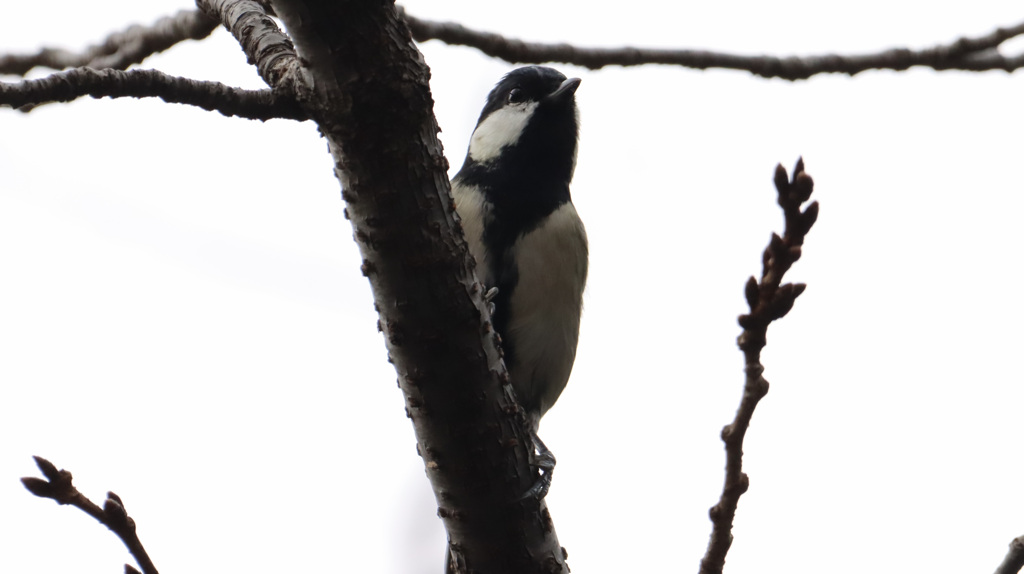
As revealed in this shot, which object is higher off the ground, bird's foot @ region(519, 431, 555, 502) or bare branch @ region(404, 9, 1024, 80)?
bare branch @ region(404, 9, 1024, 80)

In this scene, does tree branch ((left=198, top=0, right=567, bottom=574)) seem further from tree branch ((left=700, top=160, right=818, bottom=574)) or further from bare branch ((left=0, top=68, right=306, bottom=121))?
tree branch ((left=700, top=160, right=818, bottom=574))

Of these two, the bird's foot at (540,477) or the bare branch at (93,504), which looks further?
the bird's foot at (540,477)

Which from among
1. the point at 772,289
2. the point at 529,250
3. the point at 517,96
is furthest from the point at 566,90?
the point at 772,289

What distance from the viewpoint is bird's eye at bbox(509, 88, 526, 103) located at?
411 cm

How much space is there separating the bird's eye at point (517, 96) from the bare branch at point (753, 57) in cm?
106

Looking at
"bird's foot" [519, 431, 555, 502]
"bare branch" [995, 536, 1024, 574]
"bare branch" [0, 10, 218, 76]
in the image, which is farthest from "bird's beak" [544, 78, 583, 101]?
"bare branch" [995, 536, 1024, 574]

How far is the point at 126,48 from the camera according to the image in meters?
3.15

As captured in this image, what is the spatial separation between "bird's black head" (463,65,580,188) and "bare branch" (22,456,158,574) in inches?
87.0

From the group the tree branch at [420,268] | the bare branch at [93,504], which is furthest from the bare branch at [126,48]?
the bare branch at [93,504]

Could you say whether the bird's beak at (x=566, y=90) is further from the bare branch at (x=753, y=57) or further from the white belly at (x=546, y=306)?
the bare branch at (x=753, y=57)

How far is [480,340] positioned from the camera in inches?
79.0

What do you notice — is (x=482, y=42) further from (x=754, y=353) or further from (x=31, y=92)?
(x=754, y=353)

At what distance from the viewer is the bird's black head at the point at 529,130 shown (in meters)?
3.64

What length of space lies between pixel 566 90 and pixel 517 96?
8.9 inches
